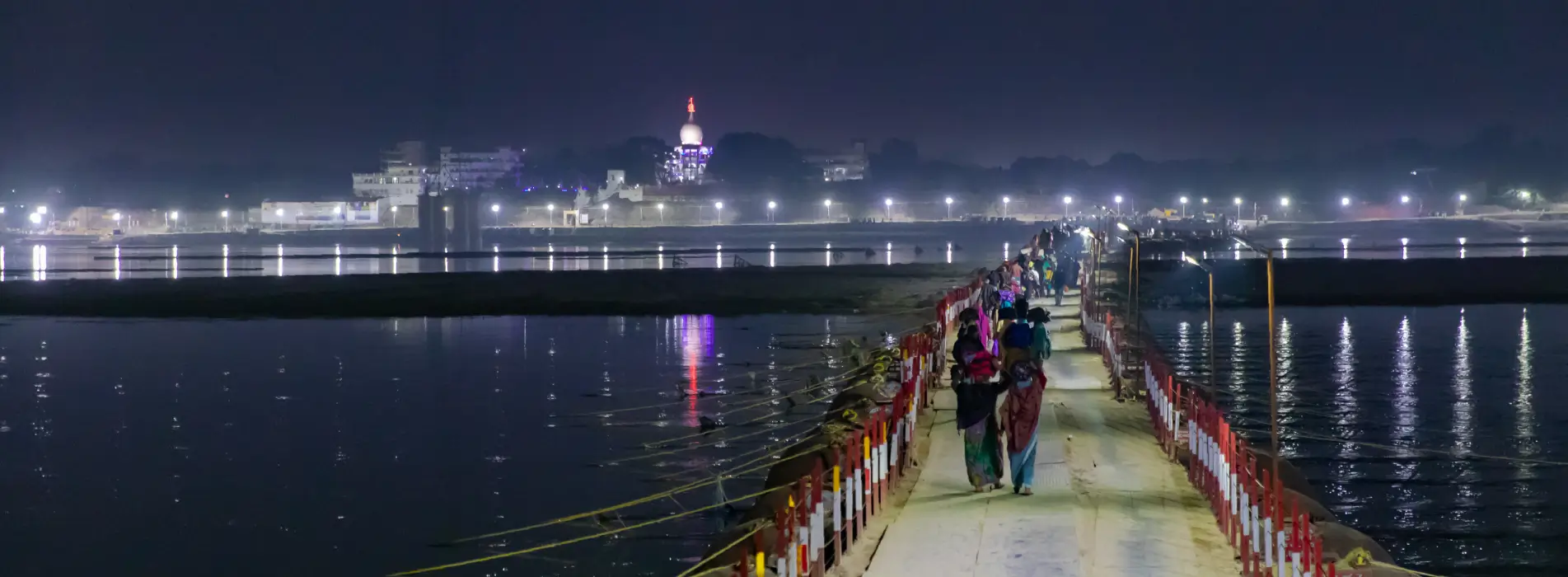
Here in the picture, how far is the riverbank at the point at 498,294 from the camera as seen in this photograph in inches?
1774

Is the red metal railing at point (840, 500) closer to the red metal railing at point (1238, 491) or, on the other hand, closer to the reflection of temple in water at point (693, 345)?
the red metal railing at point (1238, 491)

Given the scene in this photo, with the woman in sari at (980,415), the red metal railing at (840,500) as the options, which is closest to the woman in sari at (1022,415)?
the woman in sari at (980,415)

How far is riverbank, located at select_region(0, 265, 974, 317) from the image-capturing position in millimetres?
45062

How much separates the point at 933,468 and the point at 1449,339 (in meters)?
24.1

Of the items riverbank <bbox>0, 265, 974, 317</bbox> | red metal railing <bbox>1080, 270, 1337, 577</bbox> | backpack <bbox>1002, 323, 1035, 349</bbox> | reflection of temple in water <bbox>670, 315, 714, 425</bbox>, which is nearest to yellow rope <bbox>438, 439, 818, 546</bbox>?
backpack <bbox>1002, 323, 1035, 349</bbox>

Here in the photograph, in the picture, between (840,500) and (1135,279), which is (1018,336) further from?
(1135,279)

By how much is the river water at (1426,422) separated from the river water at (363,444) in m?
6.51

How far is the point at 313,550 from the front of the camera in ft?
45.3

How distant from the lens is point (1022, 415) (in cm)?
1135

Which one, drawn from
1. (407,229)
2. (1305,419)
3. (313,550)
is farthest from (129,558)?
(407,229)

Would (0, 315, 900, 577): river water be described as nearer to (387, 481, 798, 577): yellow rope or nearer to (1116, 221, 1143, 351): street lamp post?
(387, 481, 798, 577): yellow rope

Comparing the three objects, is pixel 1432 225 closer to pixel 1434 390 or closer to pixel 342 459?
pixel 1434 390

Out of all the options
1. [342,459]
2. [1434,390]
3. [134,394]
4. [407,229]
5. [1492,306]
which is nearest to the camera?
[342,459]

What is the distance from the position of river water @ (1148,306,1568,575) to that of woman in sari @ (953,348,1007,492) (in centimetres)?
374
